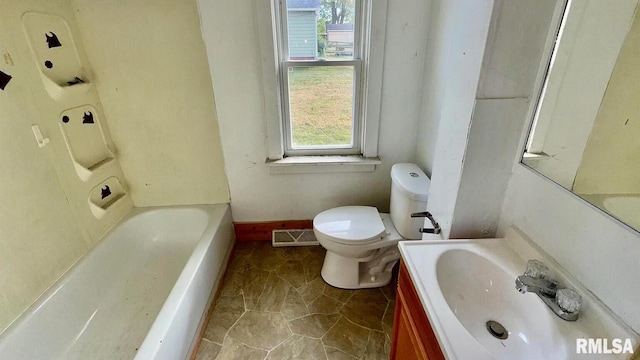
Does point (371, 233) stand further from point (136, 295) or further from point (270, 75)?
point (136, 295)

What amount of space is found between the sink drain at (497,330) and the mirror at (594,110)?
1.35 ft

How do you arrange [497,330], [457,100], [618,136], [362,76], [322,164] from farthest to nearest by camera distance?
[322,164]
[362,76]
[457,100]
[497,330]
[618,136]

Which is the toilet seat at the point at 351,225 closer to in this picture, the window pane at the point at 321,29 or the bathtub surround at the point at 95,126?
the bathtub surround at the point at 95,126

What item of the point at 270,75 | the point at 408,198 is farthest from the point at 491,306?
the point at 270,75

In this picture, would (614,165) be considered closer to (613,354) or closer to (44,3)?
(613,354)

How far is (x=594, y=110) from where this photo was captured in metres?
0.77

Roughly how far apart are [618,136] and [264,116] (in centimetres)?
165

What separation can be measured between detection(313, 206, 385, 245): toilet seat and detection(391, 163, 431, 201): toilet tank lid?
28 cm

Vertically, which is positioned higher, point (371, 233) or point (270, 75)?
point (270, 75)

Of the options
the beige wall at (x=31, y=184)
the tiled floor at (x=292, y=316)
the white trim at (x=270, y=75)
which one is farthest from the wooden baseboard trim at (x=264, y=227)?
the beige wall at (x=31, y=184)

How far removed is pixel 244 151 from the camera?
2.04 m

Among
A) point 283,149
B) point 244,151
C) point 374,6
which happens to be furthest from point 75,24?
point 374,6

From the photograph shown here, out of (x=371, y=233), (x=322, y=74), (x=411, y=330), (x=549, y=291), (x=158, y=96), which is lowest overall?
(x=371, y=233)

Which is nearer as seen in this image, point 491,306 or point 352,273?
point 491,306
